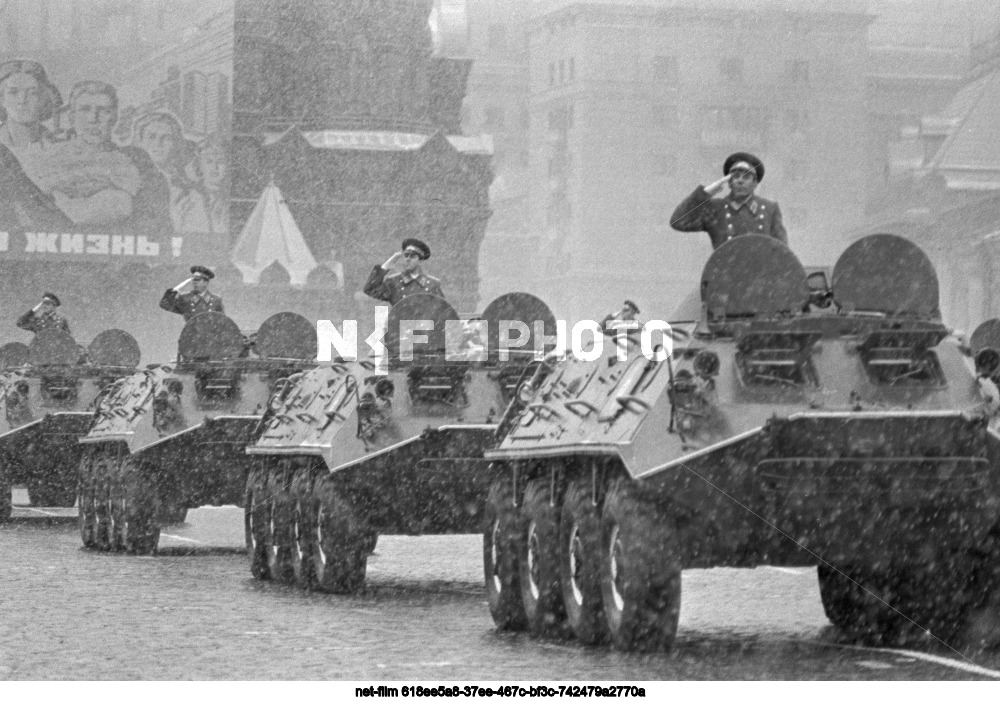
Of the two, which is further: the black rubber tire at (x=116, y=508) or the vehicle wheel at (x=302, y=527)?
the black rubber tire at (x=116, y=508)

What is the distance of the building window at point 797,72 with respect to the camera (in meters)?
37.8

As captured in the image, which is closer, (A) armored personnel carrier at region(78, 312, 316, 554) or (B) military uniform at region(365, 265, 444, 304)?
(B) military uniform at region(365, 265, 444, 304)

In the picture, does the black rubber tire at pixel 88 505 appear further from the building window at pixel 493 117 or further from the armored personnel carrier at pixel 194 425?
the building window at pixel 493 117

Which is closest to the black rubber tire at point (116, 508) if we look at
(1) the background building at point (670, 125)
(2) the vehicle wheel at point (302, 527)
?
(2) the vehicle wheel at point (302, 527)

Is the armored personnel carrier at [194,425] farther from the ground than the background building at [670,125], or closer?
closer

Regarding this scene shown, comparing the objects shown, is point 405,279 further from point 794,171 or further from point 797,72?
point 797,72

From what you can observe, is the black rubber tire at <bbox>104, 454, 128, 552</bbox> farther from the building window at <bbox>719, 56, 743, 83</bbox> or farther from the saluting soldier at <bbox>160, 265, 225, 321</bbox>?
the building window at <bbox>719, 56, 743, 83</bbox>

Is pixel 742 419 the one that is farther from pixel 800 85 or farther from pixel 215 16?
pixel 215 16

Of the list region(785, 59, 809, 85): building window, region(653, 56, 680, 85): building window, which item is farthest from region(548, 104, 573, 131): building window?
region(785, 59, 809, 85): building window

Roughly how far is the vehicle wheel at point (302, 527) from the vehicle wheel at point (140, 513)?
13.5ft

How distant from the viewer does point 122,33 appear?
160ft

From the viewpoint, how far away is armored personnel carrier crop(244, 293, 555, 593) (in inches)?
604

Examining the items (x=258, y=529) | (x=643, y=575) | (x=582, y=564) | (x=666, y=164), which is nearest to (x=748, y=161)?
(x=582, y=564)

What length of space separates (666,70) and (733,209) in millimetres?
25435
